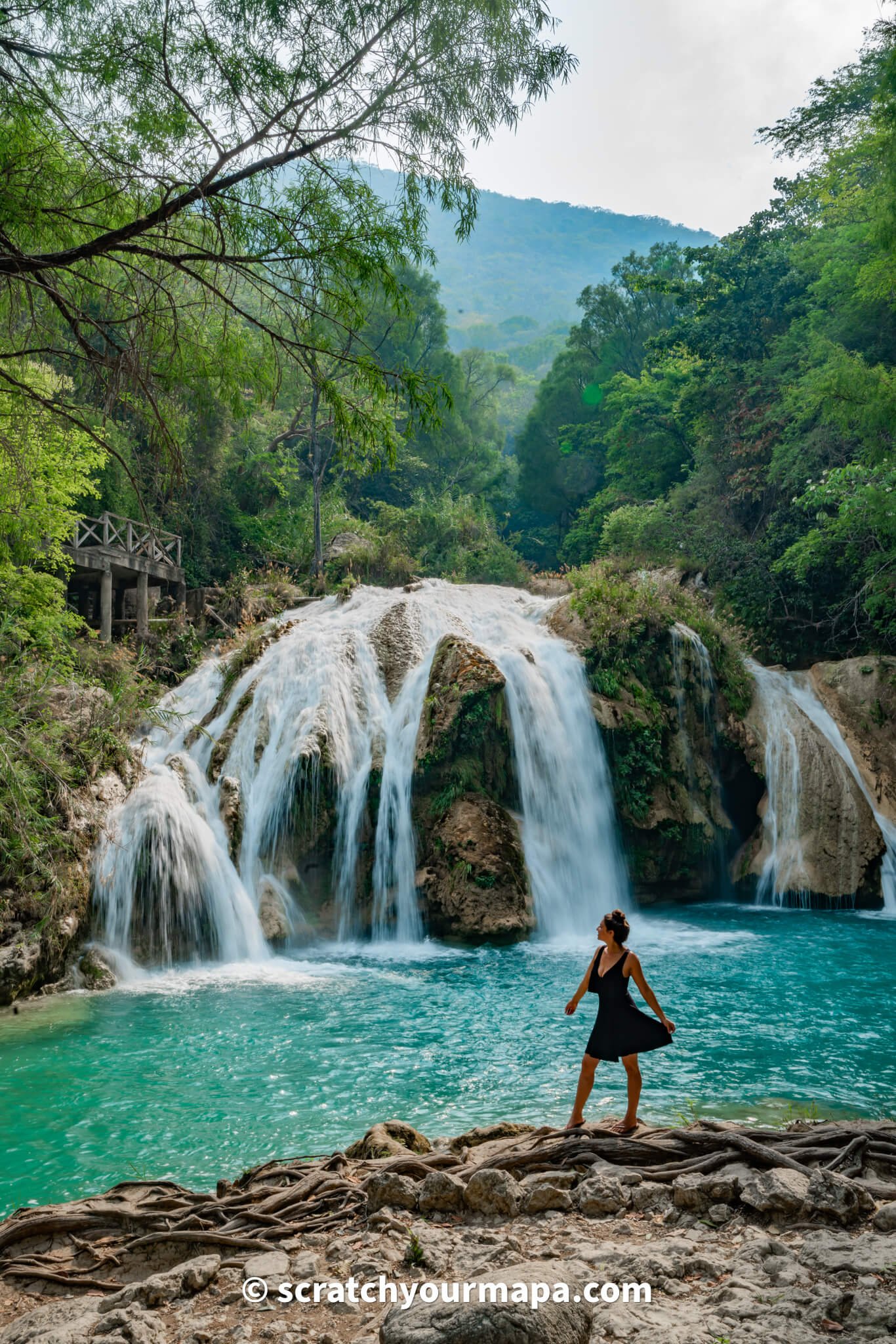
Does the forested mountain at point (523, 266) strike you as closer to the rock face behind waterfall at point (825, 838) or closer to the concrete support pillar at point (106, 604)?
the concrete support pillar at point (106, 604)

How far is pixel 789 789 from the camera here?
14477mm

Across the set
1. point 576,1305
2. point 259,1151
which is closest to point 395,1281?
point 576,1305

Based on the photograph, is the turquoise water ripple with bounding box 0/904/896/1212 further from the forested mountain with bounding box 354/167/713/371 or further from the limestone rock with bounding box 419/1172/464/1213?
the forested mountain with bounding box 354/167/713/371

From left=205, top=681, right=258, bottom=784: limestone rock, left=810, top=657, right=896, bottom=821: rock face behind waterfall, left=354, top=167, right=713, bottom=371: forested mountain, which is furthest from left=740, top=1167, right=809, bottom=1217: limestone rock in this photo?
left=354, top=167, right=713, bottom=371: forested mountain

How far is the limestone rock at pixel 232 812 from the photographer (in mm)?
11703

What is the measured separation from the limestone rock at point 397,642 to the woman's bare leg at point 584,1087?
9.54 metres

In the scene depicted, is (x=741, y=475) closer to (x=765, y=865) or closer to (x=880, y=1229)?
(x=765, y=865)

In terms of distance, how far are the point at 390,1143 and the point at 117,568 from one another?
17474 millimetres

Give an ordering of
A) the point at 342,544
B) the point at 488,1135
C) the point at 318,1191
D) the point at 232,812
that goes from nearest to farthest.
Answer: the point at 318,1191, the point at 488,1135, the point at 232,812, the point at 342,544

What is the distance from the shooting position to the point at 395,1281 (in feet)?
9.74

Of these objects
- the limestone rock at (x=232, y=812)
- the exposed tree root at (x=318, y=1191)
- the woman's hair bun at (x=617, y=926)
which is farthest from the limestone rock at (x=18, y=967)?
the woman's hair bun at (x=617, y=926)

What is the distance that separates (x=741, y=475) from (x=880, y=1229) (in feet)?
64.2

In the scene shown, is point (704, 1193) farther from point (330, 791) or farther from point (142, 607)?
point (142, 607)

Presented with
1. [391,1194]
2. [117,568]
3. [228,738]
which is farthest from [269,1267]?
[117,568]
